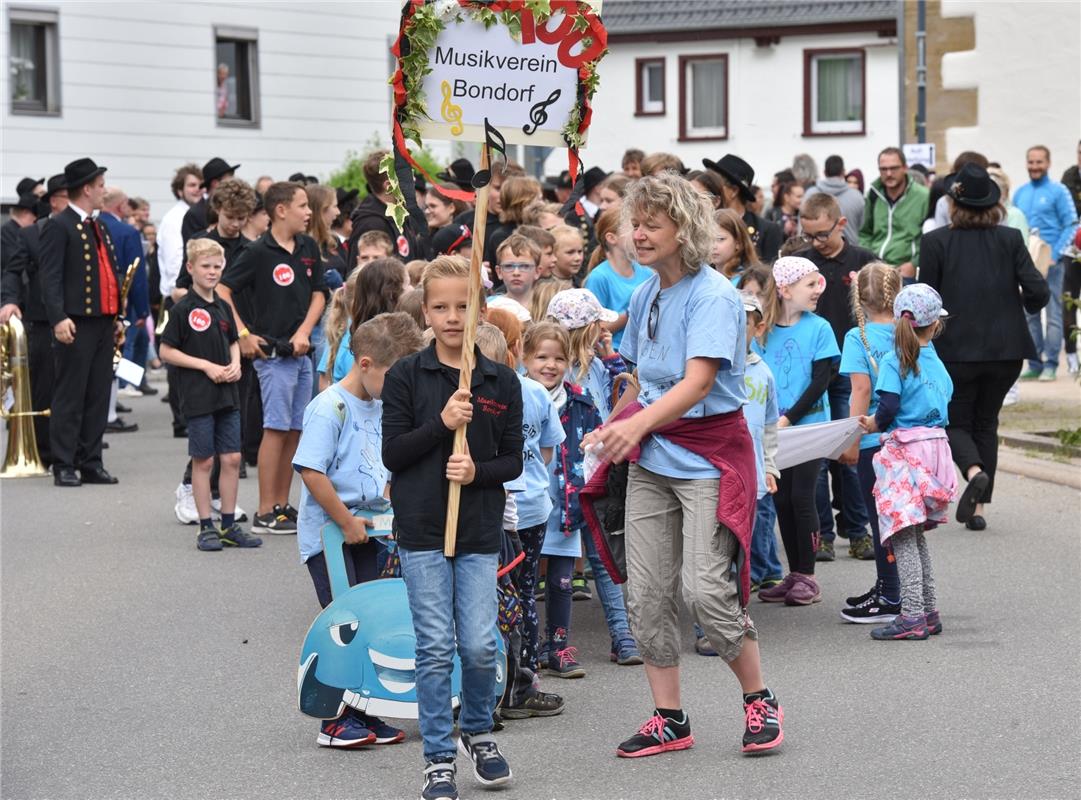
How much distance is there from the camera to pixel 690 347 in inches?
227

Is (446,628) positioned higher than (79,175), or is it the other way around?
(79,175)

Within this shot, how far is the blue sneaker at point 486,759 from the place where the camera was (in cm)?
560

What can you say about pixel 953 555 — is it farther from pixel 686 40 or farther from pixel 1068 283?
pixel 686 40

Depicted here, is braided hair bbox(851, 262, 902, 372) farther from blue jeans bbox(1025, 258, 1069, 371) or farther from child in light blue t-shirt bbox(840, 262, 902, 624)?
blue jeans bbox(1025, 258, 1069, 371)

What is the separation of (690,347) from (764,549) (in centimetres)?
327

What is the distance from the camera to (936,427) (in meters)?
7.92

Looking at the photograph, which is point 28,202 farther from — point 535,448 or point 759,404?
point 535,448

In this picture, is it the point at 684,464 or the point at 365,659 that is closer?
the point at 684,464

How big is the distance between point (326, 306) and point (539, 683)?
5.05m

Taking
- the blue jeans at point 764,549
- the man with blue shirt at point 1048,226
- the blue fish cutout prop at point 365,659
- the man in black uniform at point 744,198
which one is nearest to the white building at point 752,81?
the man with blue shirt at point 1048,226

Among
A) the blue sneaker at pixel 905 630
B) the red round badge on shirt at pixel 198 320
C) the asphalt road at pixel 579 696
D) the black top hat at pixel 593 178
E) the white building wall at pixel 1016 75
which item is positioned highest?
the white building wall at pixel 1016 75

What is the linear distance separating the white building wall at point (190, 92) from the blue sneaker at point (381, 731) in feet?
71.4

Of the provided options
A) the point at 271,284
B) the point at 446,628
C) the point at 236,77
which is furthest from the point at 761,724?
the point at 236,77

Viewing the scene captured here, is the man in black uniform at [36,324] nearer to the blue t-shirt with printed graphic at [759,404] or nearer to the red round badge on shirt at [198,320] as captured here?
the red round badge on shirt at [198,320]
